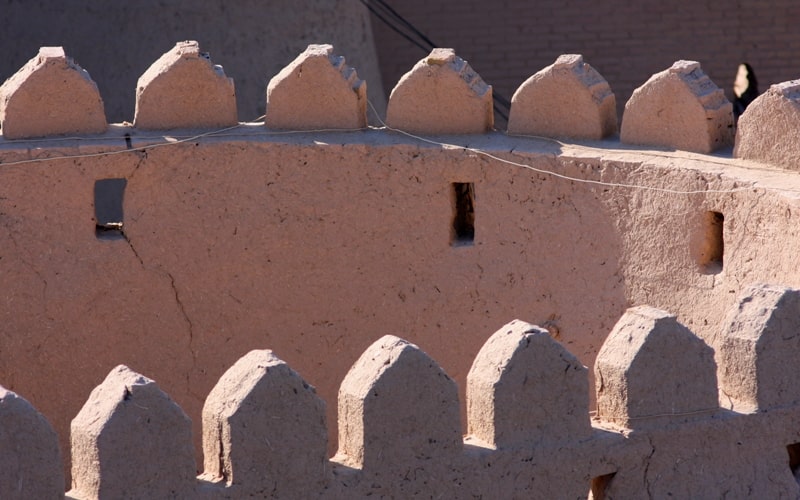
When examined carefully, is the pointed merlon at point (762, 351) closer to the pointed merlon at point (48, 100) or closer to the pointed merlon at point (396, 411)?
the pointed merlon at point (396, 411)

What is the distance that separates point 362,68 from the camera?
1043 centimetres

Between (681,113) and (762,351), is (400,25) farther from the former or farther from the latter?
(762,351)

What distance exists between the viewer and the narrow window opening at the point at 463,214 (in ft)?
21.0

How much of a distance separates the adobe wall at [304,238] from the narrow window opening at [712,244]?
0.31m

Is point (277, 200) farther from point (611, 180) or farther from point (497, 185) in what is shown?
point (611, 180)

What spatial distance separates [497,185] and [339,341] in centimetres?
104

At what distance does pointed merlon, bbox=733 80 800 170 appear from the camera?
5.50m

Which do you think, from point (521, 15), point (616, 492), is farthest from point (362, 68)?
point (616, 492)

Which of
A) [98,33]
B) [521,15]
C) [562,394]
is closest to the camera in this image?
[562,394]

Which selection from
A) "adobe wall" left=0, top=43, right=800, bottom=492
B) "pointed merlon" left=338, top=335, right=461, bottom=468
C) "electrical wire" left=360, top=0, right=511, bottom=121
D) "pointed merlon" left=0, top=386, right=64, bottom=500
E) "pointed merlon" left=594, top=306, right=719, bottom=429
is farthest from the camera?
"electrical wire" left=360, top=0, right=511, bottom=121

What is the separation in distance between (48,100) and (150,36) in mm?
3605

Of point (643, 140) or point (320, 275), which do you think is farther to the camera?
point (320, 275)

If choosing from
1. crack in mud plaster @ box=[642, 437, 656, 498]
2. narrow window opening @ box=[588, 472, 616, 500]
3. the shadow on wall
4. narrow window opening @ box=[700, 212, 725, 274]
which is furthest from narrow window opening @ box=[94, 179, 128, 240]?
crack in mud plaster @ box=[642, 437, 656, 498]

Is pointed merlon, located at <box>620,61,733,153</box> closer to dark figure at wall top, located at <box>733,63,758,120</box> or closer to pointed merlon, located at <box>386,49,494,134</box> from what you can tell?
pointed merlon, located at <box>386,49,494,134</box>
